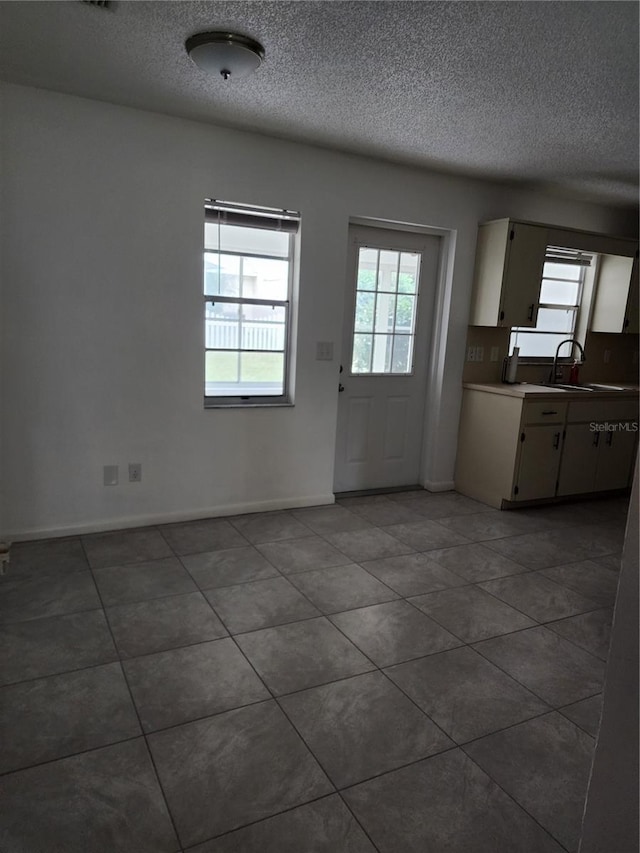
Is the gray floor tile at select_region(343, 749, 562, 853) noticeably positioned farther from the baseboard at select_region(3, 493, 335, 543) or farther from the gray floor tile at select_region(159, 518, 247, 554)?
the baseboard at select_region(3, 493, 335, 543)

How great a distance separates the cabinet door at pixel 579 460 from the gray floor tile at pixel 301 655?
2705mm

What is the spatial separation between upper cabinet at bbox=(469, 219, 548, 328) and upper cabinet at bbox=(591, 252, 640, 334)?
0.92m

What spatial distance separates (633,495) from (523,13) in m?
2.08

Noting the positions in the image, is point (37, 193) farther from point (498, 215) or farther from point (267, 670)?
point (498, 215)

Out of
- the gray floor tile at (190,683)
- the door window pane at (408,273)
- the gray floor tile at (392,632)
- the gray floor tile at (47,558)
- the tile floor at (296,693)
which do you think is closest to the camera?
the tile floor at (296,693)

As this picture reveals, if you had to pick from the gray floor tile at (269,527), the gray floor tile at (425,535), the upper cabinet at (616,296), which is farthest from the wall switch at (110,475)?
the upper cabinet at (616,296)

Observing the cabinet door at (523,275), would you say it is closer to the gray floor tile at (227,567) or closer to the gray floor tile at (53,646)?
the gray floor tile at (227,567)

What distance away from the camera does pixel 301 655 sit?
2.35 metres

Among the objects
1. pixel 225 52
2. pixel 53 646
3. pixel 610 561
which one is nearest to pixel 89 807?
pixel 53 646

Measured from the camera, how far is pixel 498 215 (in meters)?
4.54

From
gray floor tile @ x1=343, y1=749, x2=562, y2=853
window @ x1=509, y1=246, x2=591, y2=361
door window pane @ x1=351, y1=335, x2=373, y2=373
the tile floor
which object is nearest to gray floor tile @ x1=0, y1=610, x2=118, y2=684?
the tile floor

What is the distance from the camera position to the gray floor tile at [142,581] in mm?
2764

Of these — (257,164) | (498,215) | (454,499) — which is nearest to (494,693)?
(454,499)

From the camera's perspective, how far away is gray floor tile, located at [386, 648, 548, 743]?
2.01 meters
